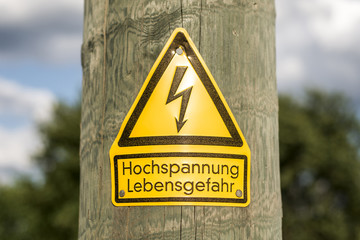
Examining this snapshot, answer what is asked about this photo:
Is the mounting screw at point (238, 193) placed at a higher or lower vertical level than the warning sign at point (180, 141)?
lower

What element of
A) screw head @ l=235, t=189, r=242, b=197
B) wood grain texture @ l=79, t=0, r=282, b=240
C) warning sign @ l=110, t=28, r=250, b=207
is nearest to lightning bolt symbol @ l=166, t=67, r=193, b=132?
warning sign @ l=110, t=28, r=250, b=207

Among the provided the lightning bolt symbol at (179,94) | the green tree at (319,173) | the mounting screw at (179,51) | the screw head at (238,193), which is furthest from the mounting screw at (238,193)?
the green tree at (319,173)

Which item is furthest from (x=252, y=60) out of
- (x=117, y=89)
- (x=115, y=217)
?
(x=115, y=217)

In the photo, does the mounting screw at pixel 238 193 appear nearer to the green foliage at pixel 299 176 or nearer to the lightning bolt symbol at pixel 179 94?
the lightning bolt symbol at pixel 179 94

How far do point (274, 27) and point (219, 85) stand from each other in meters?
0.48

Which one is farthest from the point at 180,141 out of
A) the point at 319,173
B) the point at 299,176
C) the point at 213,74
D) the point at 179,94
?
the point at 319,173

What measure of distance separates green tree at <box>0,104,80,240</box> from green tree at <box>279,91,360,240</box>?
13.1 meters

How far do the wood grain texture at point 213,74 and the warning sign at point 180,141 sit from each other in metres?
0.04

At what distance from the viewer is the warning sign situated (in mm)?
1939

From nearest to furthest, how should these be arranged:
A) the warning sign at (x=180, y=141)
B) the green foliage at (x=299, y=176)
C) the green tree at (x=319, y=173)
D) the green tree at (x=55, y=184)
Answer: the warning sign at (x=180, y=141) < the green tree at (x=55, y=184) < the green foliage at (x=299, y=176) < the green tree at (x=319, y=173)

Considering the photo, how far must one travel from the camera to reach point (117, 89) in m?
2.04

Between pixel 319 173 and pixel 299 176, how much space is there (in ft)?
4.62

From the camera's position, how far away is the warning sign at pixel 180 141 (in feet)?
6.36

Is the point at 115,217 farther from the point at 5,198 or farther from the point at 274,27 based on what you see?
the point at 5,198
